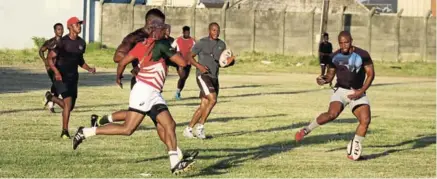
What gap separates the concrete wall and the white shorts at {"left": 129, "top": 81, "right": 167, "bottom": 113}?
3725 cm

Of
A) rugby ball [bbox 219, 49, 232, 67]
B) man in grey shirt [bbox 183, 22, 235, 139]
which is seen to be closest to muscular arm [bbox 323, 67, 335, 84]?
rugby ball [bbox 219, 49, 232, 67]

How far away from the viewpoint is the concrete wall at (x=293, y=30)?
1957 inches

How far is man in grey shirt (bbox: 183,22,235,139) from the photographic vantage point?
17438mm

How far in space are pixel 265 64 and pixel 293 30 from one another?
3.08 metres

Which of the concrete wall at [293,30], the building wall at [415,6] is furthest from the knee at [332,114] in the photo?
the building wall at [415,6]

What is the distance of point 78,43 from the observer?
1706 centimetres

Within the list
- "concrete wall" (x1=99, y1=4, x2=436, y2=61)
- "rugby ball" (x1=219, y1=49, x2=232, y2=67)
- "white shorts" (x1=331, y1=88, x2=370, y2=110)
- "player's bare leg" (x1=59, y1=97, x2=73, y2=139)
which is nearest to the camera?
"white shorts" (x1=331, y1=88, x2=370, y2=110)

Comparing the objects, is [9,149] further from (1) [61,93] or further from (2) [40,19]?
(2) [40,19]

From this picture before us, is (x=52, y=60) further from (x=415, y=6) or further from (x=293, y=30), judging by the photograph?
(x=415, y=6)

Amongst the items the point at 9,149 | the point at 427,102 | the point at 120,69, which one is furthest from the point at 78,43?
the point at 427,102

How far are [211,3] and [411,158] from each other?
224ft

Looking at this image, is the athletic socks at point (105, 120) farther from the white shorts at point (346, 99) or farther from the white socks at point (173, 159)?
the white shorts at point (346, 99)

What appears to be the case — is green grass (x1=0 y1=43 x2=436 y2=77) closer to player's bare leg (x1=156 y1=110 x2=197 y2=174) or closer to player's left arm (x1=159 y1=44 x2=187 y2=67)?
player's bare leg (x1=156 y1=110 x2=197 y2=174)

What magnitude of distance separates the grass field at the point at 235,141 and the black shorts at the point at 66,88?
2.12 feet
